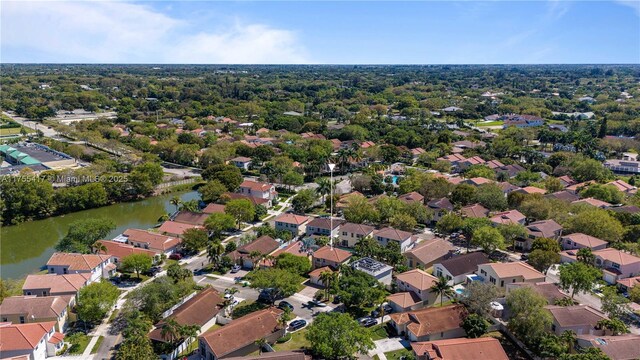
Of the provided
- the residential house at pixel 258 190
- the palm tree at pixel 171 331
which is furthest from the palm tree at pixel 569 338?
the residential house at pixel 258 190

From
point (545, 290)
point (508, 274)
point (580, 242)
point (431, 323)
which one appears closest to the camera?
point (431, 323)

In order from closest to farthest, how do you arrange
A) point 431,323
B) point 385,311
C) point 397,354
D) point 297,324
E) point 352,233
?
1. point 397,354
2. point 431,323
3. point 297,324
4. point 385,311
5. point 352,233

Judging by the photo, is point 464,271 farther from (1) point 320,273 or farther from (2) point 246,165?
(2) point 246,165

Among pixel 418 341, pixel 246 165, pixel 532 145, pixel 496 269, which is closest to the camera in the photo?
pixel 418 341

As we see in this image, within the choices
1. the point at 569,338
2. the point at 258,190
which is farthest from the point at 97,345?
the point at 258,190

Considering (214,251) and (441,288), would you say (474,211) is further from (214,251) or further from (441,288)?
(214,251)

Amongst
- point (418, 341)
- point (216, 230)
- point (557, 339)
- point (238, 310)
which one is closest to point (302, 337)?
point (238, 310)
